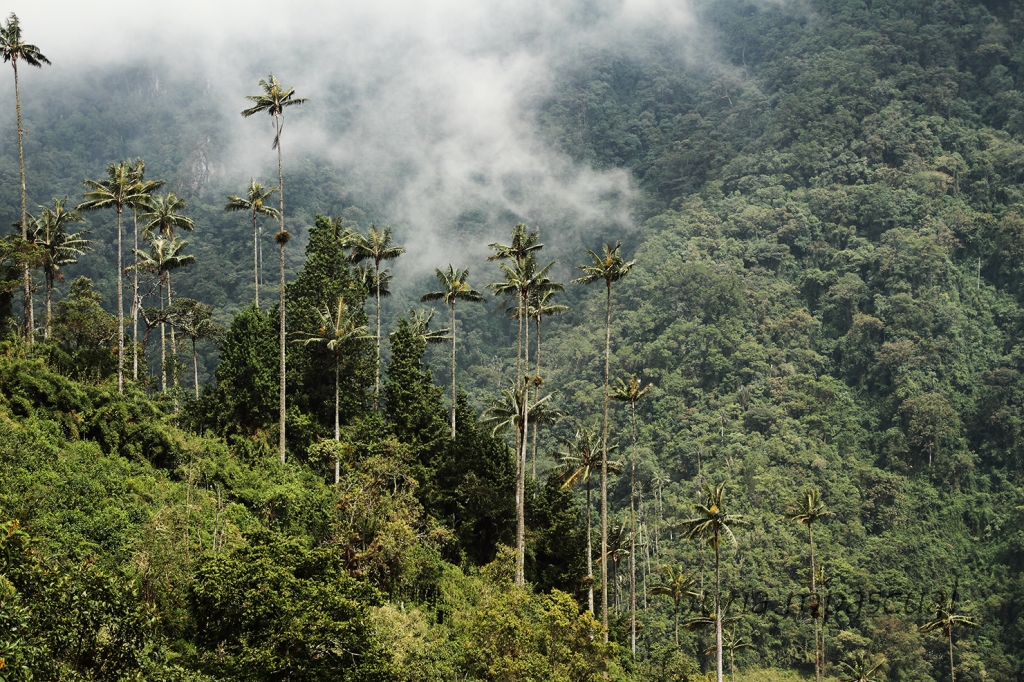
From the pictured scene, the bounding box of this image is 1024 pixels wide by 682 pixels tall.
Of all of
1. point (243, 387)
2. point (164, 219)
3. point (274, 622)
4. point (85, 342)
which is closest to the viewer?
point (274, 622)

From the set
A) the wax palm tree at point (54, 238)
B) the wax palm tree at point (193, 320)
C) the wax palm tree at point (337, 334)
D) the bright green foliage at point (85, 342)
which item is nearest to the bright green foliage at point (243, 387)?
the wax palm tree at point (337, 334)

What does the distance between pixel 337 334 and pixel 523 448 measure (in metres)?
14.6

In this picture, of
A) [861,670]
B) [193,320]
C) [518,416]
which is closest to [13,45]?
[193,320]

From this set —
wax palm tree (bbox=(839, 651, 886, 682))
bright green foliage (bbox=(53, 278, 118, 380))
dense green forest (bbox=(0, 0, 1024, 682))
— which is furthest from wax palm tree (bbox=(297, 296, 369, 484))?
wax palm tree (bbox=(839, 651, 886, 682))

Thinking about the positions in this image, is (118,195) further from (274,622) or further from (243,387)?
(274,622)

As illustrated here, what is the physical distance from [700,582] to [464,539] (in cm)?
5536

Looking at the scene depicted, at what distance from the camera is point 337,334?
6056cm

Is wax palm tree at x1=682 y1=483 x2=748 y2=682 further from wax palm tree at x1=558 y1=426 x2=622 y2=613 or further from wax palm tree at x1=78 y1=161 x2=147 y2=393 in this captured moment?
wax palm tree at x1=78 y1=161 x2=147 y2=393

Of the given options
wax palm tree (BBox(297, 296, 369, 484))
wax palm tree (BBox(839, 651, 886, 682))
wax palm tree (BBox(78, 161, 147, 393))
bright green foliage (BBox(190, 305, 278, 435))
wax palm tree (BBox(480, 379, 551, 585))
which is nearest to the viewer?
wax palm tree (BBox(480, 379, 551, 585))

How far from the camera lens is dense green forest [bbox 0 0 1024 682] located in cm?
3384

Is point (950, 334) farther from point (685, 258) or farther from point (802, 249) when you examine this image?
point (685, 258)

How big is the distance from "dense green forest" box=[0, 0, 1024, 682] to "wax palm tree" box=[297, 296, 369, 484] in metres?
0.56

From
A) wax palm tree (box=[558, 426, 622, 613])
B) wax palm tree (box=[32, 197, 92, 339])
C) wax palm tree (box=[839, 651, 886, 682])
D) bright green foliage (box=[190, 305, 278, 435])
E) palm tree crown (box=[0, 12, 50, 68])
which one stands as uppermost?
palm tree crown (box=[0, 12, 50, 68])

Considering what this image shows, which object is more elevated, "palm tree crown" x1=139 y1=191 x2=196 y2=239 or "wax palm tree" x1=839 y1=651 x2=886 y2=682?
"palm tree crown" x1=139 y1=191 x2=196 y2=239
